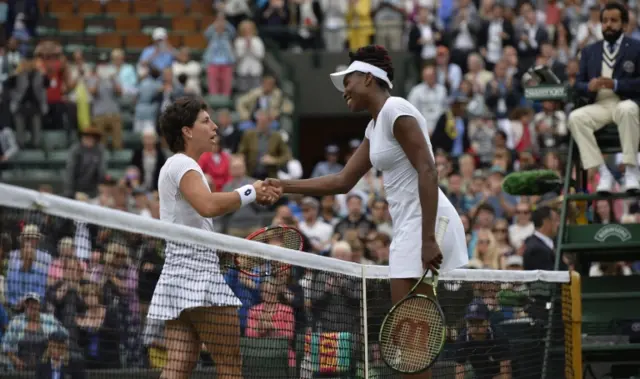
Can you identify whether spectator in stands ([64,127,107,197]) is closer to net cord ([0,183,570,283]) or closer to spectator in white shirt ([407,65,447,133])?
spectator in white shirt ([407,65,447,133])

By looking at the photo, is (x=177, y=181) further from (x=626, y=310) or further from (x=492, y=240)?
(x=492, y=240)

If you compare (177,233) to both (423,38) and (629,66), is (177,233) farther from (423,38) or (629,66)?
(423,38)

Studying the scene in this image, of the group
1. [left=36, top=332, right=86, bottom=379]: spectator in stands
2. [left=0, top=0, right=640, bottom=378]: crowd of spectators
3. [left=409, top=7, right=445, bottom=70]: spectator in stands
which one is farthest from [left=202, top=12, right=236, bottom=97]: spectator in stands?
[left=36, top=332, right=86, bottom=379]: spectator in stands

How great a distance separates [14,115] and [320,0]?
6134 mm

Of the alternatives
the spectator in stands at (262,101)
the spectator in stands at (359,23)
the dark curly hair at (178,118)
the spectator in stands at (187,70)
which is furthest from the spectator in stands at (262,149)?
the dark curly hair at (178,118)

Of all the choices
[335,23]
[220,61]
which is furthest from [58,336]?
[335,23]

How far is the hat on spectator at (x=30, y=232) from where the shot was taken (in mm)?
5854

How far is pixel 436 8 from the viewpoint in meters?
23.4

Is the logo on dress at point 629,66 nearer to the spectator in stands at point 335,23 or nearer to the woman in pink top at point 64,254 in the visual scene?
the woman in pink top at point 64,254

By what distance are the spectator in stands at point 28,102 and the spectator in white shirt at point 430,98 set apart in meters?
5.69

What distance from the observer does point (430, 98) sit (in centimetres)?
1966

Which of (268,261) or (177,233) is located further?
(268,261)

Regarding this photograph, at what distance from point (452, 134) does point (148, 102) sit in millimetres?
4949

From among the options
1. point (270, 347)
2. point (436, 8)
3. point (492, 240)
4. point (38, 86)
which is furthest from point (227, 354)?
point (436, 8)
